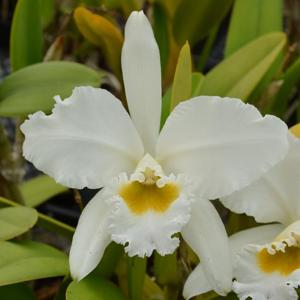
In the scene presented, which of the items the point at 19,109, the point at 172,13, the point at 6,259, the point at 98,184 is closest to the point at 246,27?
the point at 172,13

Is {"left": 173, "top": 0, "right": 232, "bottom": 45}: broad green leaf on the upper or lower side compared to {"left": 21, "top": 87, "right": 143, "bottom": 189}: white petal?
A: lower

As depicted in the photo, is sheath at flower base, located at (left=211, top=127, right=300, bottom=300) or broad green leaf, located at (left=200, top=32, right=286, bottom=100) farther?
broad green leaf, located at (left=200, top=32, right=286, bottom=100)

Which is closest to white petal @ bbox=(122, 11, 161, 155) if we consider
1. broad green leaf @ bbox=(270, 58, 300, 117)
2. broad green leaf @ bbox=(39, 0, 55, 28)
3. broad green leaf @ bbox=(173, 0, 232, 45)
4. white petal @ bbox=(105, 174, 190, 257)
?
white petal @ bbox=(105, 174, 190, 257)

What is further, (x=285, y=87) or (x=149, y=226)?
(x=285, y=87)

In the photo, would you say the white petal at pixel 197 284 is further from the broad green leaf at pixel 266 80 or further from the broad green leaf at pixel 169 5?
the broad green leaf at pixel 169 5

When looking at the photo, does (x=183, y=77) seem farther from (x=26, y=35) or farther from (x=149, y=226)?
(x=26, y=35)

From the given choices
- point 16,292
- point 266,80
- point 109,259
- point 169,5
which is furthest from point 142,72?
point 169,5

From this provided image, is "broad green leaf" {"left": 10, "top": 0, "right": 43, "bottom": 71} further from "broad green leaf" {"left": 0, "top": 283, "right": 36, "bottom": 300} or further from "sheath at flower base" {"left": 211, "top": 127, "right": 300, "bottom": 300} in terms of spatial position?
"sheath at flower base" {"left": 211, "top": 127, "right": 300, "bottom": 300}
